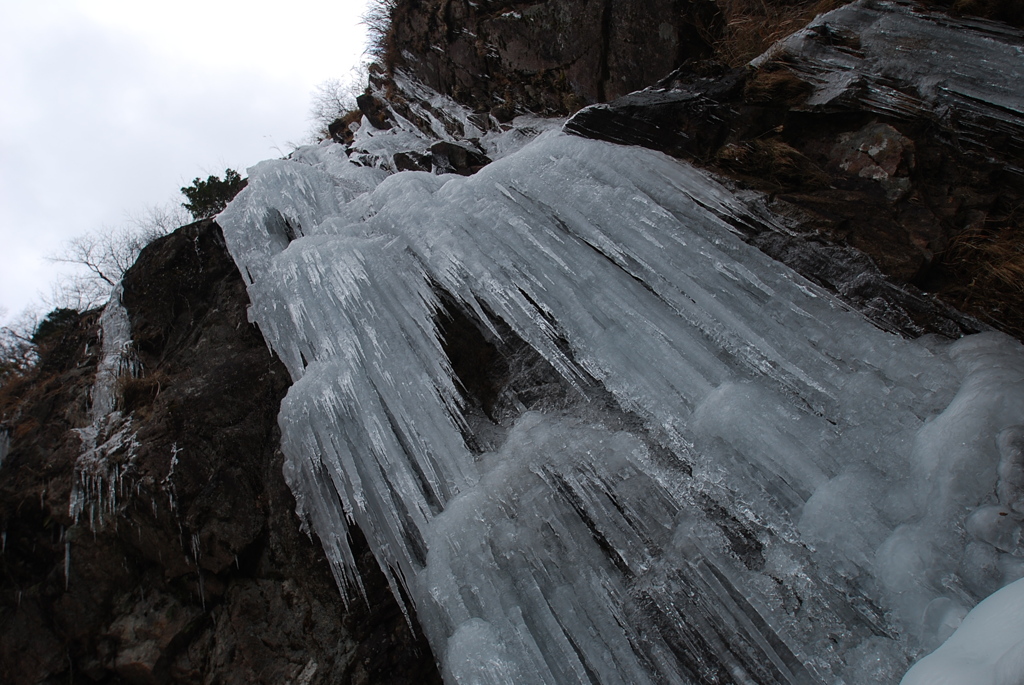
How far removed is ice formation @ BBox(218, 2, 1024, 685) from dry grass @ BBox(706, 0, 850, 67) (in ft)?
4.27

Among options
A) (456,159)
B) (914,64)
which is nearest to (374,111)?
(456,159)

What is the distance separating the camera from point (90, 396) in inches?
169

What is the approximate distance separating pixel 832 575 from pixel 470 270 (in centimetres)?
237

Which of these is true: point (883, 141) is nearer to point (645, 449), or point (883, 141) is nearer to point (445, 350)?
point (645, 449)

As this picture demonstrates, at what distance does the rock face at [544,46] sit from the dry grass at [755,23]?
0.56 ft

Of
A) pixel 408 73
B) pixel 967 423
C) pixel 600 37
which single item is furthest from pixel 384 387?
pixel 408 73

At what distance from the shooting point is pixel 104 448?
12.4 ft

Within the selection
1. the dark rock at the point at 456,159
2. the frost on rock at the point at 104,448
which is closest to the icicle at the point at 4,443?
the frost on rock at the point at 104,448

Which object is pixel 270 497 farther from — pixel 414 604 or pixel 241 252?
pixel 241 252

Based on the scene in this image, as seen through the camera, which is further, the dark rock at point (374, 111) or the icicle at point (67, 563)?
the dark rock at point (374, 111)

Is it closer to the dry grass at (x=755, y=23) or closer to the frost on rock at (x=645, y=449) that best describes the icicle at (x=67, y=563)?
the frost on rock at (x=645, y=449)

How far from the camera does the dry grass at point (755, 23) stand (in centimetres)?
343

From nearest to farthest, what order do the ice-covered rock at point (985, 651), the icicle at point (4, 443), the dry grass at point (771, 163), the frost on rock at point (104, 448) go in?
the ice-covered rock at point (985, 651)
the dry grass at point (771, 163)
the frost on rock at point (104, 448)
the icicle at point (4, 443)

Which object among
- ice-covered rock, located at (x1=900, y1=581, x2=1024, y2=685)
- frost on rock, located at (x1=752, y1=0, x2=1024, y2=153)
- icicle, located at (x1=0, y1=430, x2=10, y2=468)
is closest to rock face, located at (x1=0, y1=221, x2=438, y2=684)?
icicle, located at (x1=0, y1=430, x2=10, y2=468)
